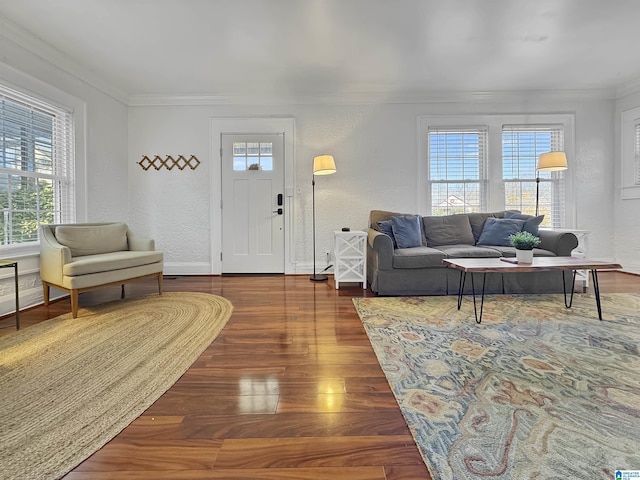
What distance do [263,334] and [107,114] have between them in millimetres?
3821

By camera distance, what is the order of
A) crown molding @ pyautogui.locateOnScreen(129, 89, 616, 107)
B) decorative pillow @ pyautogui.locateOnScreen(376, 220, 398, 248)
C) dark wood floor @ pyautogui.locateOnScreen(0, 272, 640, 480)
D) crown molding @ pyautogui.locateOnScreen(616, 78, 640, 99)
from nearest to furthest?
1. dark wood floor @ pyautogui.locateOnScreen(0, 272, 640, 480)
2. decorative pillow @ pyautogui.locateOnScreen(376, 220, 398, 248)
3. crown molding @ pyautogui.locateOnScreen(616, 78, 640, 99)
4. crown molding @ pyautogui.locateOnScreen(129, 89, 616, 107)

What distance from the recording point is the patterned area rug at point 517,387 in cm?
110

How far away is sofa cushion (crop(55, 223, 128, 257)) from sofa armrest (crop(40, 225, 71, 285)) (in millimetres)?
104

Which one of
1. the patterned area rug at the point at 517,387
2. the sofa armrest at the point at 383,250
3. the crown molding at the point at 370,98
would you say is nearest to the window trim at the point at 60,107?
the crown molding at the point at 370,98

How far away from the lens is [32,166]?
3209mm

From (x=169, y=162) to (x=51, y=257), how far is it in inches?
86.9

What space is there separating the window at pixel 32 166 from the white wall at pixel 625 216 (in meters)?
7.23

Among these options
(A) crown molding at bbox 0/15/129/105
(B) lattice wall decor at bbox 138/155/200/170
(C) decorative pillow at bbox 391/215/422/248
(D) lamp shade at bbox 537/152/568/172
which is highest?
(A) crown molding at bbox 0/15/129/105


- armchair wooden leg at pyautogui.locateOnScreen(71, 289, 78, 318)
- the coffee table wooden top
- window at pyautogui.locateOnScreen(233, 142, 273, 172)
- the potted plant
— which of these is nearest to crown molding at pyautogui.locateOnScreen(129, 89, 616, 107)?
window at pyautogui.locateOnScreen(233, 142, 273, 172)

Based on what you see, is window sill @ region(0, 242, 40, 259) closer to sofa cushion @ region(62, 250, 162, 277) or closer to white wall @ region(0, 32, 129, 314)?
white wall @ region(0, 32, 129, 314)

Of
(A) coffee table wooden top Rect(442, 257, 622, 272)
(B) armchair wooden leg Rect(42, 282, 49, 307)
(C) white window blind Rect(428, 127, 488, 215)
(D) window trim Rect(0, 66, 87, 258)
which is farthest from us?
(C) white window blind Rect(428, 127, 488, 215)

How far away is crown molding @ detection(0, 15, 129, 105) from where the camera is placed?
288cm

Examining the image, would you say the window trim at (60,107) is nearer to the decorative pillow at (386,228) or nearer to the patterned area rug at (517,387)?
the patterned area rug at (517,387)

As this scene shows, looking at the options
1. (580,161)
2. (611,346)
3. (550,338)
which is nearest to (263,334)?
(550,338)
